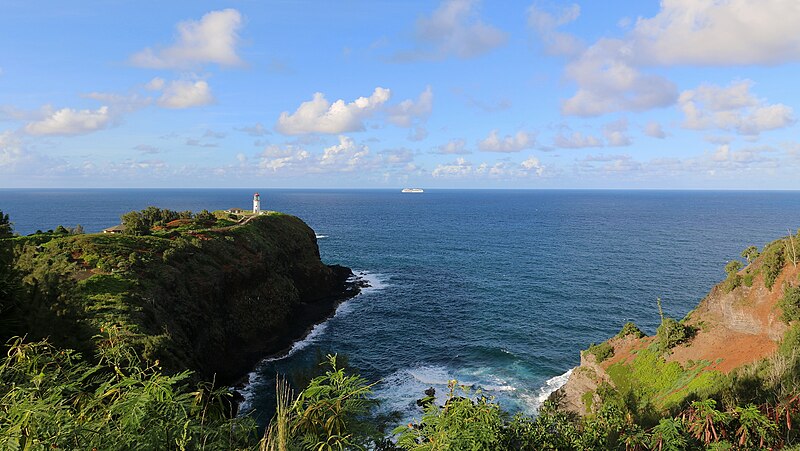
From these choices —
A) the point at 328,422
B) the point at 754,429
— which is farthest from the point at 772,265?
the point at 328,422

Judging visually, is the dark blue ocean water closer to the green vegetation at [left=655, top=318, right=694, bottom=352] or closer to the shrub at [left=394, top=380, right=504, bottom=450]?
the green vegetation at [left=655, top=318, right=694, bottom=352]

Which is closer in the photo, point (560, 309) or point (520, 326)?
point (520, 326)

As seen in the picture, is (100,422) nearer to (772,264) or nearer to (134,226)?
(772,264)

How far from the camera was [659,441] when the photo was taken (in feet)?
47.5

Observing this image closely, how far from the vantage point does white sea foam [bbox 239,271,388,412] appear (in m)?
41.2

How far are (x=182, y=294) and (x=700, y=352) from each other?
172 ft

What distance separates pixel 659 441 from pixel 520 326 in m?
46.4

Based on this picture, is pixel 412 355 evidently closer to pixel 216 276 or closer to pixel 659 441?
pixel 216 276

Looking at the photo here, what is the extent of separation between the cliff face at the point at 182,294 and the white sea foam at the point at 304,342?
1.45 metres

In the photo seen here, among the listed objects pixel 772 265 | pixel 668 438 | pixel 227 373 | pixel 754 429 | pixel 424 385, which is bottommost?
pixel 424 385

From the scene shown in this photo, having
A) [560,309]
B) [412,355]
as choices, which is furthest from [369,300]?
[560,309]

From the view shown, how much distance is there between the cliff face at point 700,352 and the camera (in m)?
30.8

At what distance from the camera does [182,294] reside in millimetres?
47156

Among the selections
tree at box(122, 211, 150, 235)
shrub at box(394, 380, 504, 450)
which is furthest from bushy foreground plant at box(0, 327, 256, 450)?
tree at box(122, 211, 150, 235)
